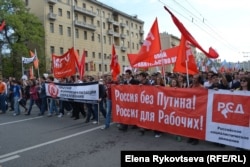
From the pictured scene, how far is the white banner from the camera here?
12070 millimetres

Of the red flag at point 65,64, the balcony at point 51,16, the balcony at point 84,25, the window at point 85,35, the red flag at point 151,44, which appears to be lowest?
the red flag at point 65,64

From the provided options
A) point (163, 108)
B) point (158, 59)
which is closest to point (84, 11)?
point (158, 59)

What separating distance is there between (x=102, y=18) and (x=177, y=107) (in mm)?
67586

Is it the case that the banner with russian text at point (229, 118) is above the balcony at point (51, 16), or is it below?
below

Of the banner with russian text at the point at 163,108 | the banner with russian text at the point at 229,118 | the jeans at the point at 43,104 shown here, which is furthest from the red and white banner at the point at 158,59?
the jeans at the point at 43,104

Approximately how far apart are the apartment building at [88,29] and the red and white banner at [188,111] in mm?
43315

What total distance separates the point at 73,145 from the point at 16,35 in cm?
4427

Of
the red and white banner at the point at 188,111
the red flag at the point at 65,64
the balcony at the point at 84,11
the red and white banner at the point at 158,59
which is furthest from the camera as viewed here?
the balcony at the point at 84,11

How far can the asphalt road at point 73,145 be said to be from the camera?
7.26m

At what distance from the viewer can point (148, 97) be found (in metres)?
9.48

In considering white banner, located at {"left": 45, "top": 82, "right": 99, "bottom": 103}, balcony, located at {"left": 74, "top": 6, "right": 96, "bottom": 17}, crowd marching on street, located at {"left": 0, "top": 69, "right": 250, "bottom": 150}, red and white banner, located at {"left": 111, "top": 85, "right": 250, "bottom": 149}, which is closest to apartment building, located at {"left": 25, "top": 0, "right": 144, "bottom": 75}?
balcony, located at {"left": 74, "top": 6, "right": 96, "bottom": 17}

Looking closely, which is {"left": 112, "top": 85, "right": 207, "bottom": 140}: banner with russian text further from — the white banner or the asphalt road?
the white banner

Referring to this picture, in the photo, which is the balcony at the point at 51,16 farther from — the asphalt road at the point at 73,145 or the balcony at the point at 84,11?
the asphalt road at the point at 73,145

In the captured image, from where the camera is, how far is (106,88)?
486 inches
